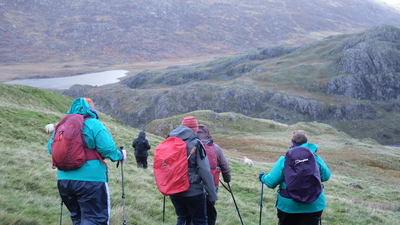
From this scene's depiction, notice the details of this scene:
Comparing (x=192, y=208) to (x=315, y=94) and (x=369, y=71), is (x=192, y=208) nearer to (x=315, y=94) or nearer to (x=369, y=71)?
(x=315, y=94)

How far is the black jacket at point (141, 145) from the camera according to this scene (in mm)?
14906

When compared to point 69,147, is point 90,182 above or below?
below

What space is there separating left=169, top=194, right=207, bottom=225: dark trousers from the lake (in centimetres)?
13715

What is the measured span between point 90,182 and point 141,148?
1084cm

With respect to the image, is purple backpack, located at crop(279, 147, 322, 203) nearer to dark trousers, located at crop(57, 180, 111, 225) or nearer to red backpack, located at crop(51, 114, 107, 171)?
dark trousers, located at crop(57, 180, 111, 225)

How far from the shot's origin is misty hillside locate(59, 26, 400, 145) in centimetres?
8544

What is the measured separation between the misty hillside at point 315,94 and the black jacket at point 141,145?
7655cm

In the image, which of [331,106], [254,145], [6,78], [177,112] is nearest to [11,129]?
[254,145]

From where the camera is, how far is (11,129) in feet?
55.7

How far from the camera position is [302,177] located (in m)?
4.74

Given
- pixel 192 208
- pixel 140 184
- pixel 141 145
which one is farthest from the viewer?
pixel 141 145

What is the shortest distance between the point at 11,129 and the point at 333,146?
43.4 meters

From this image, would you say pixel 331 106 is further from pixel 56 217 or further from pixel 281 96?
pixel 56 217

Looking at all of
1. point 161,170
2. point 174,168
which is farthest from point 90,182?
point 174,168
